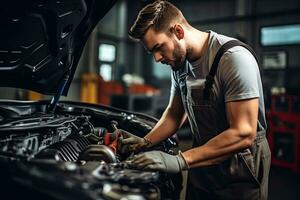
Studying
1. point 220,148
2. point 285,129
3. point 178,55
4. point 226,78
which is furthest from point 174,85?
point 285,129

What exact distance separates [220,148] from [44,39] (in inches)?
40.7

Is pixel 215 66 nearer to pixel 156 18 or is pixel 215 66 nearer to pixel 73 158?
pixel 156 18

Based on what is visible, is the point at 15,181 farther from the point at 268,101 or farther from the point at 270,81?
the point at 270,81

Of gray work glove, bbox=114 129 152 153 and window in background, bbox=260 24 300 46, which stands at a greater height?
window in background, bbox=260 24 300 46

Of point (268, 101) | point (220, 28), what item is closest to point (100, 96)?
point (220, 28)

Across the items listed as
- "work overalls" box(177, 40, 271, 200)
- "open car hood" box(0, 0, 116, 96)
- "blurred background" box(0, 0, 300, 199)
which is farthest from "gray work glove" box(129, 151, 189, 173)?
"blurred background" box(0, 0, 300, 199)

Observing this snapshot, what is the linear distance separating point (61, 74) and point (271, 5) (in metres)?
6.22

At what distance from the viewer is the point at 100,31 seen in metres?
8.39

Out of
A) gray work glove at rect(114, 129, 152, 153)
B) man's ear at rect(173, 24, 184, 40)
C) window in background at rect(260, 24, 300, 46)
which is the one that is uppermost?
window in background at rect(260, 24, 300, 46)

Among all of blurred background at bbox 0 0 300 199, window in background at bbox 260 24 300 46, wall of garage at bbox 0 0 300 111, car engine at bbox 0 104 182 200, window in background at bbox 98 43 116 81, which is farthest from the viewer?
window in background at bbox 98 43 116 81

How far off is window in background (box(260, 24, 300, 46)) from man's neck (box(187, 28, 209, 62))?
5522 mm

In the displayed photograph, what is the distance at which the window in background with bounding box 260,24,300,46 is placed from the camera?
247 inches

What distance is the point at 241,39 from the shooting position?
→ 5277mm

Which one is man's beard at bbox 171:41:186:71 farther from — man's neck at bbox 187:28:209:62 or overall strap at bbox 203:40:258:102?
overall strap at bbox 203:40:258:102
